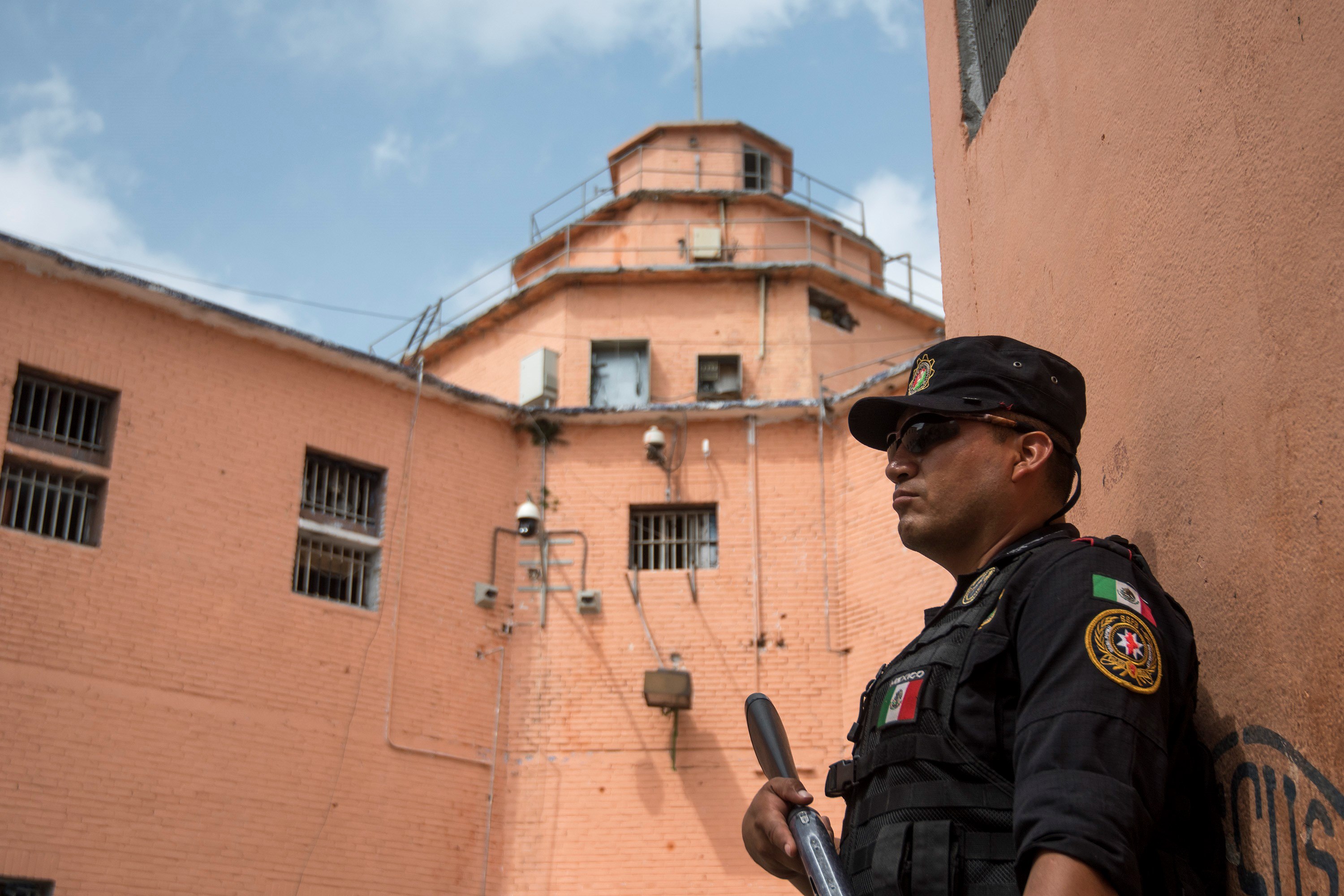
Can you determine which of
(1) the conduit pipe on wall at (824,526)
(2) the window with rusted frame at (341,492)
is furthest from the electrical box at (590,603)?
(1) the conduit pipe on wall at (824,526)

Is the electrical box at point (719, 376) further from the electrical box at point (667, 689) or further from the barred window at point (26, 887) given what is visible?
the barred window at point (26, 887)

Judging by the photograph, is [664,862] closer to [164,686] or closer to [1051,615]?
[164,686]

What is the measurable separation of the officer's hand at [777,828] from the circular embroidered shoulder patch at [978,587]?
0.50 m

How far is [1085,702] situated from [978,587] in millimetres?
548

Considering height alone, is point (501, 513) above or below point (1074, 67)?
above

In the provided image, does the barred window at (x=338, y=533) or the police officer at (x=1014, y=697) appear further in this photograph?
the barred window at (x=338, y=533)

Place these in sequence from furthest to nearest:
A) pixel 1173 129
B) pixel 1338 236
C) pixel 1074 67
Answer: pixel 1074 67, pixel 1173 129, pixel 1338 236

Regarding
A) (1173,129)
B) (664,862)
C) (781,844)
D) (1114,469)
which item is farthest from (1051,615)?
(664,862)

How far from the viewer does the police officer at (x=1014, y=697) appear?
207 centimetres

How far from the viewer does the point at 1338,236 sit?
2248mm

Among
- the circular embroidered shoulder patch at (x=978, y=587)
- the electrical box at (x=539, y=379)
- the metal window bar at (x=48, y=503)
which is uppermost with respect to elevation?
the electrical box at (x=539, y=379)

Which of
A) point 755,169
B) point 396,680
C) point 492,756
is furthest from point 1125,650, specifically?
point 755,169

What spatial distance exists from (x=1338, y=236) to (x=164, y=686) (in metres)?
11.7

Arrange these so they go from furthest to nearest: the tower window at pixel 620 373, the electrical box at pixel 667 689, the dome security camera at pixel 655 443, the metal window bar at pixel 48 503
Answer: the tower window at pixel 620 373, the dome security camera at pixel 655 443, the electrical box at pixel 667 689, the metal window bar at pixel 48 503
